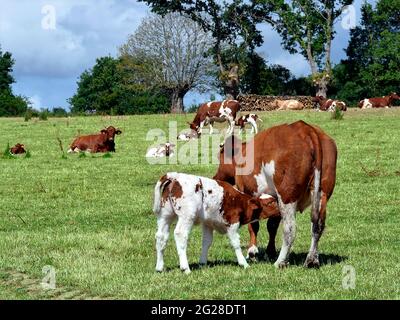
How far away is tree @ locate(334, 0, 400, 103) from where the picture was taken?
229 feet

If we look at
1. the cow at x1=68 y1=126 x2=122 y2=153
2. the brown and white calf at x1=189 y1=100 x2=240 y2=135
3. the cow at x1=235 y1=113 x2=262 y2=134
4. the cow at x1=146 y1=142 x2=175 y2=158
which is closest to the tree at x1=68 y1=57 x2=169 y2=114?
the brown and white calf at x1=189 y1=100 x2=240 y2=135

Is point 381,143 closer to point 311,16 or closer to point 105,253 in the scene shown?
point 105,253

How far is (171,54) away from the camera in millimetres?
79562

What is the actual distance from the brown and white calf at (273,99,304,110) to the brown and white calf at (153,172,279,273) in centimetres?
4109

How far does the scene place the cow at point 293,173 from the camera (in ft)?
35.7

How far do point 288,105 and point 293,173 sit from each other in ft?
137

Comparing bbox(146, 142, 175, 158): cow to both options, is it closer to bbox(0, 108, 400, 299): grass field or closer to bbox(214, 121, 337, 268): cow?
bbox(0, 108, 400, 299): grass field

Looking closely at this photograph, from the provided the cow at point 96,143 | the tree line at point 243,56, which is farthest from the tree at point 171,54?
the cow at point 96,143

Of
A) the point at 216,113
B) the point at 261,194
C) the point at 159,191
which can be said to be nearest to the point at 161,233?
the point at 159,191

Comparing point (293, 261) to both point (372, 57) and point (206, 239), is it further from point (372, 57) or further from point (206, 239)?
point (372, 57)

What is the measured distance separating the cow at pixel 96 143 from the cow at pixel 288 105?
2252 cm

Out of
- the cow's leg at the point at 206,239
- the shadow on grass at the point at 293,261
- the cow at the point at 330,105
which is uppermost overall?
the cow at the point at 330,105

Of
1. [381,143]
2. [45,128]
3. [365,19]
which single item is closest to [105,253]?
[381,143]

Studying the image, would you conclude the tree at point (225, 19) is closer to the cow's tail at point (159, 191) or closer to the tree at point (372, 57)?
the tree at point (372, 57)
